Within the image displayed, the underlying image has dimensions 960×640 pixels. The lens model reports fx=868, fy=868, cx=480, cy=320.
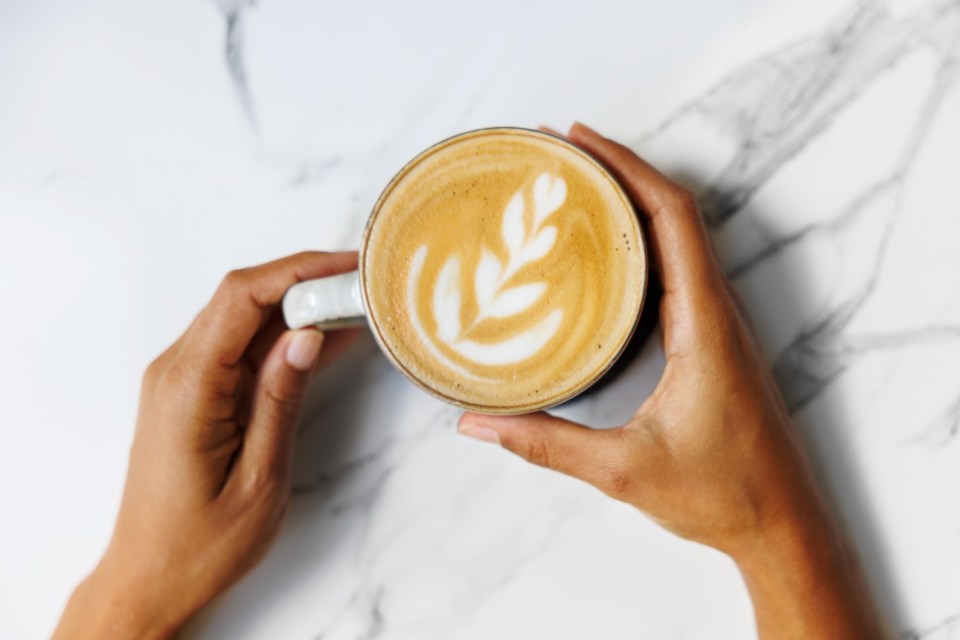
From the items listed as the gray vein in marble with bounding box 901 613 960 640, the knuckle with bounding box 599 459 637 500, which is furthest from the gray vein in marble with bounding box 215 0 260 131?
the gray vein in marble with bounding box 901 613 960 640

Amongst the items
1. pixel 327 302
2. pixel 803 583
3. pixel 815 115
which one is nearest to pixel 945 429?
pixel 803 583

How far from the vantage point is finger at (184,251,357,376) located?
933mm

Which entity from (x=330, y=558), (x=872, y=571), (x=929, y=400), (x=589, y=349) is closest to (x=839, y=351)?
(x=929, y=400)

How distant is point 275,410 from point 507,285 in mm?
304

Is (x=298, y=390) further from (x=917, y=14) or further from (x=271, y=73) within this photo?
(x=917, y=14)

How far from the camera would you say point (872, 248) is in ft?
3.30

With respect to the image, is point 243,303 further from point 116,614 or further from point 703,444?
point 703,444

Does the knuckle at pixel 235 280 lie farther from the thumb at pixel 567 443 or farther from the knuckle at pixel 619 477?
the knuckle at pixel 619 477

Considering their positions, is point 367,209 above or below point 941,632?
above

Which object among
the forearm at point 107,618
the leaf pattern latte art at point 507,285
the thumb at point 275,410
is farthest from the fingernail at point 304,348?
the forearm at point 107,618

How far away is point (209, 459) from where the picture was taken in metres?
0.94

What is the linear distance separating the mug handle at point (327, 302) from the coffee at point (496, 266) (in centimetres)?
2

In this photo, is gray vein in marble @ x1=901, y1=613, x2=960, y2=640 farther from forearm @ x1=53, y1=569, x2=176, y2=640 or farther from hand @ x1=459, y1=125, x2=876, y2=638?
forearm @ x1=53, y1=569, x2=176, y2=640

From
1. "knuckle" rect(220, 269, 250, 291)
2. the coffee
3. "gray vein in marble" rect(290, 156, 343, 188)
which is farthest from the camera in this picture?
"gray vein in marble" rect(290, 156, 343, 188)
